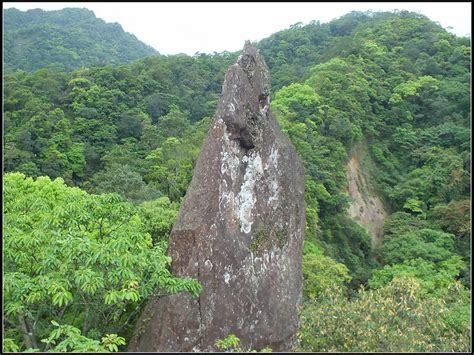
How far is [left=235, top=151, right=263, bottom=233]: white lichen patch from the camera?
1023cm

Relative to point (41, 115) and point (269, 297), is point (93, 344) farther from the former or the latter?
point (41, 115)

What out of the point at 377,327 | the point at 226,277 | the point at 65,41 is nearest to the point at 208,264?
the point at 226,277

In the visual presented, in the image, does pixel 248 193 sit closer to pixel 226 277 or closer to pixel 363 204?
pixel 226 277

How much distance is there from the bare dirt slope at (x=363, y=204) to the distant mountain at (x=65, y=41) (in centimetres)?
3185

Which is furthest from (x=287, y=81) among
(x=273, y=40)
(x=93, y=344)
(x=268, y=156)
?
(x=93, y=344)

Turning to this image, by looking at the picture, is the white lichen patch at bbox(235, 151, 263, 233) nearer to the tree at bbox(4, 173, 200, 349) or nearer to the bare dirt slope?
the tree at bbox(4, 173, 200, 349)

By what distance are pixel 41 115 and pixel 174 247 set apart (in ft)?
67.0

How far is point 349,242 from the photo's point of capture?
936 inches

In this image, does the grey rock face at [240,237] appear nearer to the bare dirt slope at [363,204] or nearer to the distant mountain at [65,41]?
the bare dirt slope at [363,204]

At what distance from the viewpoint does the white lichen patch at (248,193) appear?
10.2m

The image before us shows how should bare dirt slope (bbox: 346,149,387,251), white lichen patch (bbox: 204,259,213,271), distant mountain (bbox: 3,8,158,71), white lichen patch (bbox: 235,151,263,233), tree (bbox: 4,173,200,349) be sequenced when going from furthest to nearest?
distant mountain (bbox: 3,8,158,71) < bare dirt slope (bbox: 346,149,387,251) < white lichen patch (bbox: 235,151,263,233) < white lichen patch (bbox: 204,259,213,271) < tree (bbox: 4,173,200,349)

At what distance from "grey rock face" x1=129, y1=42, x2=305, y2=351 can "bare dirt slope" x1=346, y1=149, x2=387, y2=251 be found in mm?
15397

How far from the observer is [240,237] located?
33.0ft

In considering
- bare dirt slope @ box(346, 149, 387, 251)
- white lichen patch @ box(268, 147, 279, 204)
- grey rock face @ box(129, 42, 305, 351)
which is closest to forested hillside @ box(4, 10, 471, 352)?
grey rock face @ box(129, 42, 305, 351)
